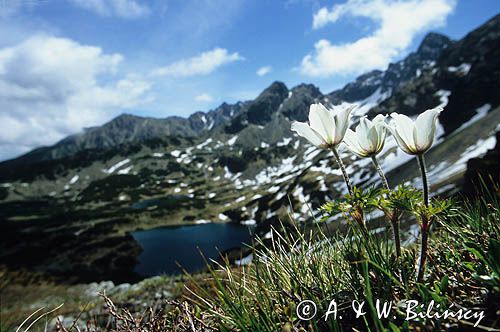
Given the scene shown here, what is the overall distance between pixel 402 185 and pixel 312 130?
80 cm

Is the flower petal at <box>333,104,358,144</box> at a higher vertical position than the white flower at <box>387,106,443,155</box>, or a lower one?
higher

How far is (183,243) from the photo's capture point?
380ft

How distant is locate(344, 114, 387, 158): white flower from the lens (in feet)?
7.78

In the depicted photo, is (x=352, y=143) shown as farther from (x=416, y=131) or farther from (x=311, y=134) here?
(x=416, y=131)

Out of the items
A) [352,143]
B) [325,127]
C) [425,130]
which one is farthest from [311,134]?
[425,130]

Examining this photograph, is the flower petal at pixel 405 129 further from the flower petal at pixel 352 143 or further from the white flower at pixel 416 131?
the flower petal at pixel 352 143

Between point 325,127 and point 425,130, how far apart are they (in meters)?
0.71

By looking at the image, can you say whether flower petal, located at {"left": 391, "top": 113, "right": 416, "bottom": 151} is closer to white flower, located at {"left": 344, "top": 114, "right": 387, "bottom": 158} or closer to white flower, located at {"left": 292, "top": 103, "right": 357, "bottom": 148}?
white flower, located at {"left": 344, "top": 114, "right": 387, "bottom": 158}

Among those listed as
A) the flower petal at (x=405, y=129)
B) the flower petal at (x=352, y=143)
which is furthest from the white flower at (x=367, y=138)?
the flower petal at (x=405, y=129)

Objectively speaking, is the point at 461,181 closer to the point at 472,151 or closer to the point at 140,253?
the point at 472,151

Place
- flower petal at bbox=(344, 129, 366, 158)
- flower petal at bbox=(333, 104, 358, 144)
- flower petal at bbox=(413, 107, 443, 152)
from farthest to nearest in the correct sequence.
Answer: flower petal at bbox=(344, 129, 366, 158)
flower petal at bbox=(333, 104, 358, 144)
flower petal at bbox=(413, 107, 443, 152)

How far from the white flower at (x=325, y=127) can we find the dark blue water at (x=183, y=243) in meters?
74.4

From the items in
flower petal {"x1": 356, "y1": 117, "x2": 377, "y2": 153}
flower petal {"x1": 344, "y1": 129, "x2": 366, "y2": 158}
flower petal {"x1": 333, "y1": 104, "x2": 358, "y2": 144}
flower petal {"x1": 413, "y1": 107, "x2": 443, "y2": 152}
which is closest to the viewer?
flower petal {"x1": 413, "y1": 107, "x2": 443, "y2": 152}

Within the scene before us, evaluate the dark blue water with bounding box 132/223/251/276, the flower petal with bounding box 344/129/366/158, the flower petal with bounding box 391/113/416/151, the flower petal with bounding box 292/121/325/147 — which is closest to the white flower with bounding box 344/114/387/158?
the flower petal with bounding box 344/129/366/158
